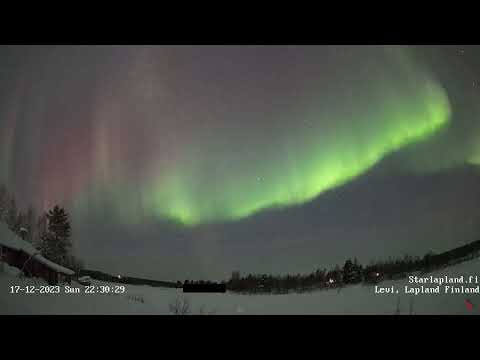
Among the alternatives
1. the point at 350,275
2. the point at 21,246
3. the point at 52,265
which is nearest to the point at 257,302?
the point at 350,275

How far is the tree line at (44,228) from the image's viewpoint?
5379mm

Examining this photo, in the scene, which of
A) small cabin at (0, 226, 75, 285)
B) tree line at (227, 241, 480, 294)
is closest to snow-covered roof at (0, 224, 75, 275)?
small cabin at (0, 226, 75, 285)

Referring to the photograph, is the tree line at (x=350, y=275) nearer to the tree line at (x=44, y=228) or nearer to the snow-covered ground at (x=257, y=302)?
the snow-covered ground at (x=257, y=302)

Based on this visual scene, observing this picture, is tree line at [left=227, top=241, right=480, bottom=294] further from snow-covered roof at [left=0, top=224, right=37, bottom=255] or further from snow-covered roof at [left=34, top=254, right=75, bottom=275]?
snow-covered roof at [left=0, top=224, right=37, bottom=255]

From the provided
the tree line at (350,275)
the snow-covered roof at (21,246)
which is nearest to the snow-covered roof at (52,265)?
the snow-covered roof at (21,246)

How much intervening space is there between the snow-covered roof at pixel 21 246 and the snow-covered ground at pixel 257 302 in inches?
9.4

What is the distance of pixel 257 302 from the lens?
536 centimetres

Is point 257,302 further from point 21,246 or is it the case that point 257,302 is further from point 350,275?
point 21,246

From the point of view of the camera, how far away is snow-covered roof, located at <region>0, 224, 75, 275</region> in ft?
17.5

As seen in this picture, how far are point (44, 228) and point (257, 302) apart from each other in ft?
8.78

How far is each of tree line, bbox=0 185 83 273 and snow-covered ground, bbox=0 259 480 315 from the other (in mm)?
374
